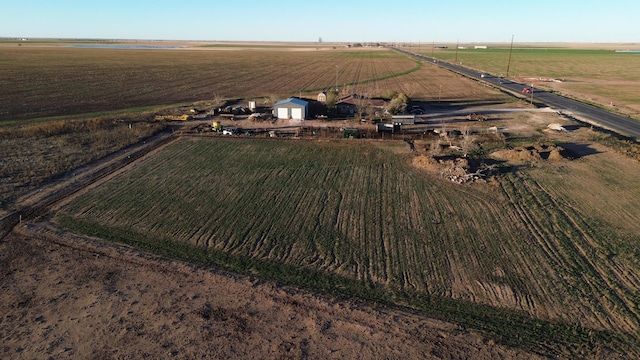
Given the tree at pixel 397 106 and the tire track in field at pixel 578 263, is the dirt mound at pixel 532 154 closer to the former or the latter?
the tire track in field at pixel 578 263

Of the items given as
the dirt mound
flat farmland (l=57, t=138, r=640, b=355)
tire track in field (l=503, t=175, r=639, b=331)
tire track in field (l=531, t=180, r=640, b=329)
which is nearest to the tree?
the dirt mound

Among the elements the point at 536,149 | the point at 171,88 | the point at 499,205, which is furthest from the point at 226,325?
the point at 171,88

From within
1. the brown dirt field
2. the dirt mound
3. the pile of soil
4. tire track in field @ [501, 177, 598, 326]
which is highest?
the dirt mound

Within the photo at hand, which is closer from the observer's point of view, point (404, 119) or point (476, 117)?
point (404, 119)

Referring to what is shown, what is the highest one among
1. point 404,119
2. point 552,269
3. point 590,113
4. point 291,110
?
point 291,110

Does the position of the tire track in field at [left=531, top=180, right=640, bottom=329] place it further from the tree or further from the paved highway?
the tree

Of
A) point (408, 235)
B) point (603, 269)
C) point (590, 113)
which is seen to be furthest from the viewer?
point (590, 113)

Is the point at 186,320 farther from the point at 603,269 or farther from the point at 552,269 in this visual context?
the point at 603,269

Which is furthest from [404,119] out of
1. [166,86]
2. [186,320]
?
[166,86]
